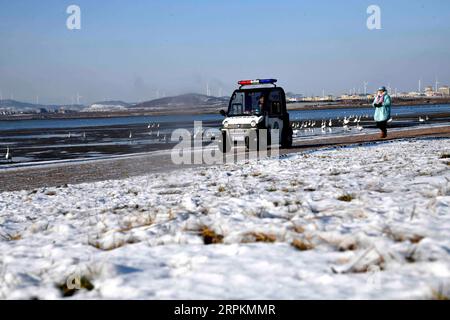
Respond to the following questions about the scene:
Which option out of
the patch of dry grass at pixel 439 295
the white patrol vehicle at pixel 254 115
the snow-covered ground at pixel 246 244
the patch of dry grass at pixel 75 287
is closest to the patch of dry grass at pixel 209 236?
the snow-covered ground at pixel 246 244

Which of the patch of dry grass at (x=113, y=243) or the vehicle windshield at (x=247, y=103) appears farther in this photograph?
the vehicle windshield at (x=247, y=103)

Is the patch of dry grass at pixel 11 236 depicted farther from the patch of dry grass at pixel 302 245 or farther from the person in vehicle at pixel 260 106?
the person in vehicle at pixel 260 106

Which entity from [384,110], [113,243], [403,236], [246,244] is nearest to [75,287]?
[113,243]

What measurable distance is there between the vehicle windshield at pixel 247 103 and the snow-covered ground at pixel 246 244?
11805mm

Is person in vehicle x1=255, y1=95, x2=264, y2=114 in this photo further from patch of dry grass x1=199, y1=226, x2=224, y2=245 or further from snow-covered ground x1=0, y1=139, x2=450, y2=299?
patch of dry grass x1=199, y1=226, x2=224, y2=245

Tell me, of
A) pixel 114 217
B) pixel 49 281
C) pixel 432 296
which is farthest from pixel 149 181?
pixel 432 296

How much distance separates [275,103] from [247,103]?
119 cm

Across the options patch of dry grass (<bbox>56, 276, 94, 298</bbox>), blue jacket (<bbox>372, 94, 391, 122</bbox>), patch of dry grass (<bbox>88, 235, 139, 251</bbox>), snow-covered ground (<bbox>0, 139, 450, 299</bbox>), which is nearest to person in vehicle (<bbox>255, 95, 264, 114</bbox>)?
blue jacket (<bbox>372, 94, 391, 122</bbox>)

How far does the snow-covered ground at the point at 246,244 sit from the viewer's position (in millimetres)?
3500

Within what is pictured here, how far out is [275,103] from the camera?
65.9 ft

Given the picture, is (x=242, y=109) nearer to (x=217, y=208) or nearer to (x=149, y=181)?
(x=149, y=181)

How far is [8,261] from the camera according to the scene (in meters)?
4.66

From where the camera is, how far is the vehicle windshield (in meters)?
19.9
